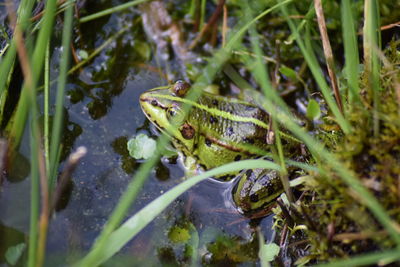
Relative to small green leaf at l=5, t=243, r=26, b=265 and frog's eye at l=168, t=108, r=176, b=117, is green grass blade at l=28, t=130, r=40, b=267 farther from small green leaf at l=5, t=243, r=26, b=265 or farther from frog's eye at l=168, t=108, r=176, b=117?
frog's eye at l=168, t=108, r=176, b=117

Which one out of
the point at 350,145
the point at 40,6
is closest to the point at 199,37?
the point at 40,6

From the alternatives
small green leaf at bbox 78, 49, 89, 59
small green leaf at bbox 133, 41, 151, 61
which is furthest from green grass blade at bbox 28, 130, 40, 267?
small green leaf at bbox 133, 41, 151, 61

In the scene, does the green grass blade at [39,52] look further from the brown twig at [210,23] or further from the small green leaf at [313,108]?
the brown twig at [210,23]

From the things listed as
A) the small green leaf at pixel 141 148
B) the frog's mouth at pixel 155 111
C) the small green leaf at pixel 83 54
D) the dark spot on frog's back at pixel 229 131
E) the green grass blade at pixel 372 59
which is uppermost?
the green grass blade at pixel 372 59

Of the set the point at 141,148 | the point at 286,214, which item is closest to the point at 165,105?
the point at 141,148

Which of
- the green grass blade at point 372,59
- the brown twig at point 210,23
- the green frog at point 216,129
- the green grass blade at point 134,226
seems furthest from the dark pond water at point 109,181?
the green grass blade at point 372,59

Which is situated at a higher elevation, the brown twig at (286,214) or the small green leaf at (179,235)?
the brown twig at (286,214)
